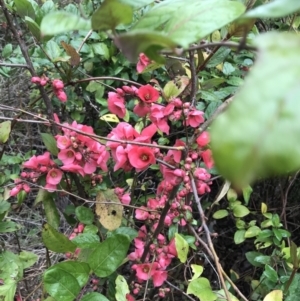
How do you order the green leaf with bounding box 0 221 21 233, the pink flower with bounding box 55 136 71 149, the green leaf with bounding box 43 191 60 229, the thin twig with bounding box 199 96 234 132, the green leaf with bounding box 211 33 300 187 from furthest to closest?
the green leaf with bounding box 0 221 21 233 < the green leaf with bounding box 43 191 60 229 < the pink flower with bounding box 55 136 71 149 < the thin twig with bounding box 199 96 234 132 < the green leaf with bounding box 211 33 300 187

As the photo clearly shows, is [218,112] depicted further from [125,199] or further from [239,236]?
[239,236]

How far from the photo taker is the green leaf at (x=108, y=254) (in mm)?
747

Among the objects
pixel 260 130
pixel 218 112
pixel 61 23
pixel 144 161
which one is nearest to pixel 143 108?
pixel 144 161

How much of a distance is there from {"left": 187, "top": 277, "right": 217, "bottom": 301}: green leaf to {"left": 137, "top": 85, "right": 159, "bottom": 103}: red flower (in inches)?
14.0

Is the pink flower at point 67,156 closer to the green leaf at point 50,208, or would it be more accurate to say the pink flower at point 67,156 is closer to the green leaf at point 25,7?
the green leaf at point 50,208

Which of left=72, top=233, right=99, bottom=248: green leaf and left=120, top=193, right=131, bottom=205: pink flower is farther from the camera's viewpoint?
left=120, top=193, right=131, bottom=205: pink flower

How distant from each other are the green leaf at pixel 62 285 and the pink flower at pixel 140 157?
0.21 meters

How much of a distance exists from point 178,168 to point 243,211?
458 millimetres

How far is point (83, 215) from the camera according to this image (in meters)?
0.94

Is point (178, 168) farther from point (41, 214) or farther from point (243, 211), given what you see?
point (41, 214)

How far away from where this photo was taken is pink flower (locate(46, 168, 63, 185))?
2.97ft

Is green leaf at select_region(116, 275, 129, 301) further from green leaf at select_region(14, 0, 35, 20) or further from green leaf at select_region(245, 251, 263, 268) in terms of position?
green leaf at select_region(14, 0, 35, 20)

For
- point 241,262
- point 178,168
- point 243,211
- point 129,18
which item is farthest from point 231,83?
point 129,18

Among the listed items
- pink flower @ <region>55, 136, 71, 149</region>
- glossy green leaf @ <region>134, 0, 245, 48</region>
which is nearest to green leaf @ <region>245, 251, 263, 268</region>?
pink flower @ <region>55, 136, 71, 149</region>
